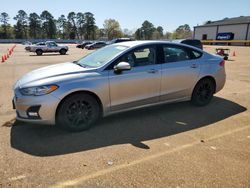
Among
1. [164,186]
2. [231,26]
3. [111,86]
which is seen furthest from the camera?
[231,26]

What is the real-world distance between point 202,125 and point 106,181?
2.59 metres

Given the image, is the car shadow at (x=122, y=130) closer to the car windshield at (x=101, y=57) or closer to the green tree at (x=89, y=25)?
the car windshield at (x=101, y=57)

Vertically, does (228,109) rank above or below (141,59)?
below

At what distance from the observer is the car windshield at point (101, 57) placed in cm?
489

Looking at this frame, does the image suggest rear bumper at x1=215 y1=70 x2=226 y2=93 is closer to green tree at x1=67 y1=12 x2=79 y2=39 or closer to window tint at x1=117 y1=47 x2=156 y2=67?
window tint at x1=117 y1=47 x2=156 y2=67

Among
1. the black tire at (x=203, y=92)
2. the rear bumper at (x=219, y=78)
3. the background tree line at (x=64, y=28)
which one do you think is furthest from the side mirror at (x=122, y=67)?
the background tree line at (x=64, y=28)

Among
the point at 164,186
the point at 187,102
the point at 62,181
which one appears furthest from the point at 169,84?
the point at 62,181

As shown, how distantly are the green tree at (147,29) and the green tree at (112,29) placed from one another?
13.3 m

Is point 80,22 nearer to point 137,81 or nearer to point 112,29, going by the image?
point 112,29

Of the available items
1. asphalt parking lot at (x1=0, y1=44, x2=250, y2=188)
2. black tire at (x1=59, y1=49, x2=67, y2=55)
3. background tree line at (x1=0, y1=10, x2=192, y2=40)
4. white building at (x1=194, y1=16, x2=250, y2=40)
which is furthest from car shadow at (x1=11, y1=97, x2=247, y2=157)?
background tree line at (x1=0, y1=10, x2=192, y2=40)

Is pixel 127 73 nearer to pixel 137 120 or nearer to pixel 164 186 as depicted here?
pixel 137 120

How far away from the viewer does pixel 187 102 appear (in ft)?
21.1

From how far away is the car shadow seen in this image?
3.99m

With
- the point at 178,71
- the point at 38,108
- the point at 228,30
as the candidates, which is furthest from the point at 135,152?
the point at 228,30
